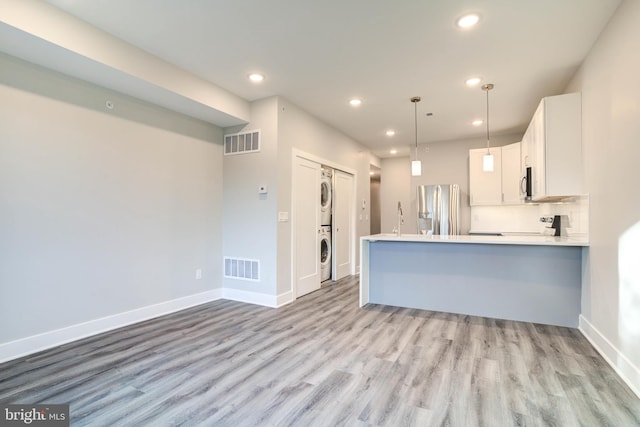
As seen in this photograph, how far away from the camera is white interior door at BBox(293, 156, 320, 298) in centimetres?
454

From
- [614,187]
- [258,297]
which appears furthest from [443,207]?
[258,297]

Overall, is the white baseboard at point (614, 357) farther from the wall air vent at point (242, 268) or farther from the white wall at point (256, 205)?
the wall air vent at point (242, 268)

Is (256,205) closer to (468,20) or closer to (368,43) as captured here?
(368,43)

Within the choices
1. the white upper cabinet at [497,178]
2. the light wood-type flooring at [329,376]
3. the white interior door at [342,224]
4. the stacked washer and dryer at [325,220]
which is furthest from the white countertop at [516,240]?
the white upper cabinet at [497,178]

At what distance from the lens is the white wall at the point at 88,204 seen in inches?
103

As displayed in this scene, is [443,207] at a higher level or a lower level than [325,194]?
lower

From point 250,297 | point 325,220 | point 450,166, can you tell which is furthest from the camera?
point 450,166

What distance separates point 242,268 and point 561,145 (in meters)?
4.13

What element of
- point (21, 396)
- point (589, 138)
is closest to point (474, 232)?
point (589, 138)

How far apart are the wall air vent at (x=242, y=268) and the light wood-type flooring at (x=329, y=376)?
90cm

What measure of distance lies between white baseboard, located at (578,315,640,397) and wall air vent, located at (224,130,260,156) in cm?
417

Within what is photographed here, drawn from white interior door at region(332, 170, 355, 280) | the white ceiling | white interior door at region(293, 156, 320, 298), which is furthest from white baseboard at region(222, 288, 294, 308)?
the white ceiling

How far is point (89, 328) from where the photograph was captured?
10.0 ft

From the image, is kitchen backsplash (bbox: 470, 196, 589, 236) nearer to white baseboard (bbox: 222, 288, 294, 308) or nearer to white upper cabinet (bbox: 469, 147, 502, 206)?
white upper cabinet (bbox: 469, 147, 502, 206)
